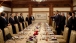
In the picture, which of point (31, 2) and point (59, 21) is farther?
point (31, 2)

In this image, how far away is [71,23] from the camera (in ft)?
21.8

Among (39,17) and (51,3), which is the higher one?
(51,3)

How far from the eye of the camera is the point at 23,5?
48.5 ft

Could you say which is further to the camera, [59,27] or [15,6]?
[15,6]

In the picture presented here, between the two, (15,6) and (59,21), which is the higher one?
(15,6)

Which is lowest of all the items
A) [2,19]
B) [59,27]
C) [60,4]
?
[59,27]

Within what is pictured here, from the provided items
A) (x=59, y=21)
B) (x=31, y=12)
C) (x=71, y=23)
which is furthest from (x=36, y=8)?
(x=71, y=23)

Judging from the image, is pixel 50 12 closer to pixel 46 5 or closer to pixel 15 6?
pixel 46 5

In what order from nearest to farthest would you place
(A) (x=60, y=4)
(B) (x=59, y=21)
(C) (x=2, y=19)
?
(C) (x=2, y=19), (B) (x=59, y=21), (A) (x=60, y=4)

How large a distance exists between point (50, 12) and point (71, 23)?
7895 mm

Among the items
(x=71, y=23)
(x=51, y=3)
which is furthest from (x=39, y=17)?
(x=71, y=23)

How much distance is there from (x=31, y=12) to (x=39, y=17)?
1.00m

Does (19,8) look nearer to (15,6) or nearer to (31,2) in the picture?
(15,6)

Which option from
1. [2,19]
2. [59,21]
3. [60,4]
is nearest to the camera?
[2,19]
